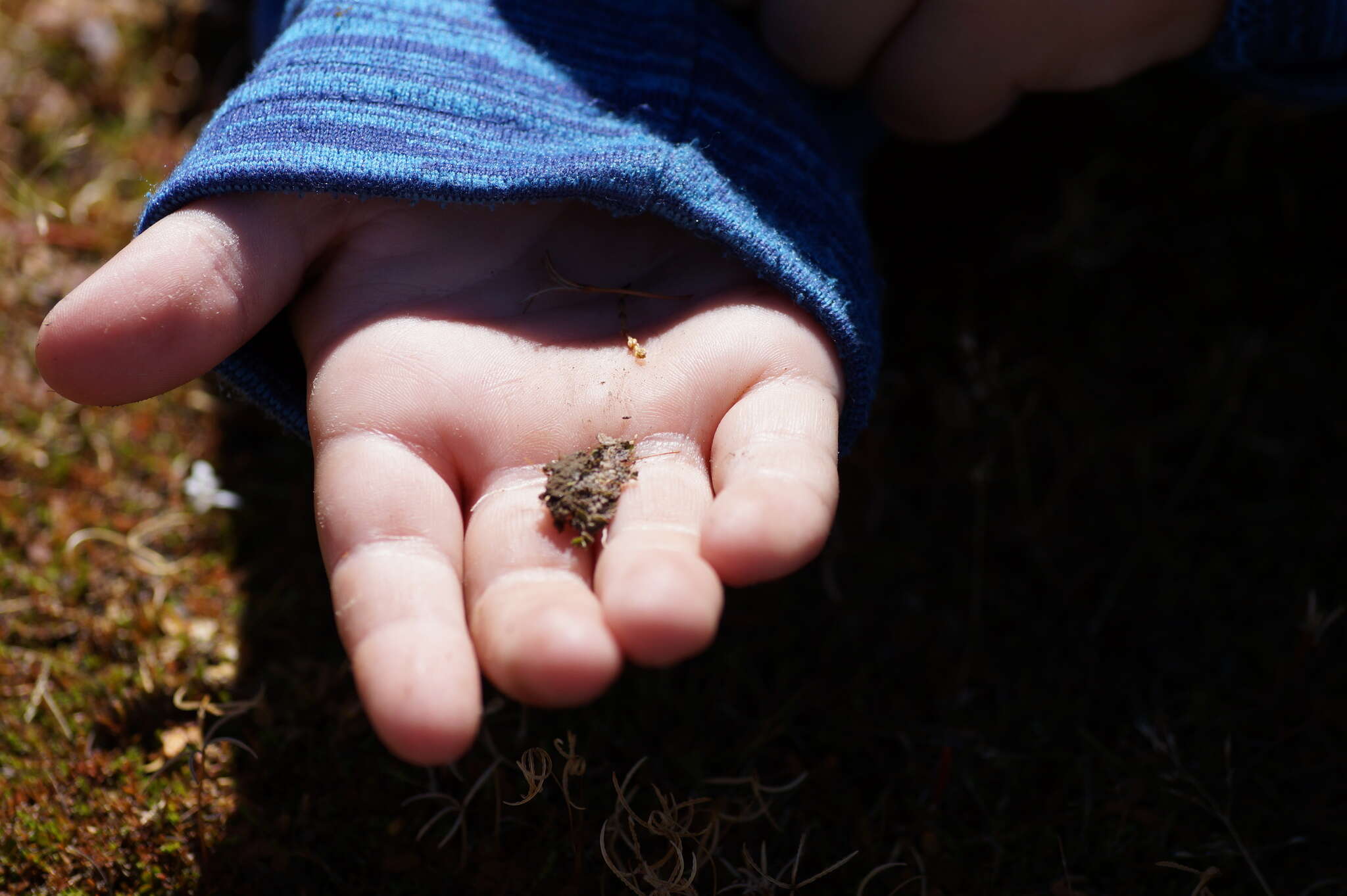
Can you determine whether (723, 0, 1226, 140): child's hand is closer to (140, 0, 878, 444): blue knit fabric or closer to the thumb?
(140, 0, 878, 444): blue knit fabric

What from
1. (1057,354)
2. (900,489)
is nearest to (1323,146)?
(1057,354)

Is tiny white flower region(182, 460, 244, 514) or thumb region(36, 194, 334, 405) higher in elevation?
thumb region(36, 194, 334, 405)

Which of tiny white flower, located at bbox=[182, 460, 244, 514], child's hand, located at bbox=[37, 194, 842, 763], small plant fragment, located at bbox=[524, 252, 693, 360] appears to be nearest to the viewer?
child's hand, located at bbox=[37, 194, 842, 763]

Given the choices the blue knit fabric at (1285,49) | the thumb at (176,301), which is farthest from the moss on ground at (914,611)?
the blue knit fabric at (1285,49)

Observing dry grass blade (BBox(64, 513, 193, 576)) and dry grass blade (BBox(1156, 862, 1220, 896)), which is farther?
dry grass blade (BBox(64, 513, 193, 576))

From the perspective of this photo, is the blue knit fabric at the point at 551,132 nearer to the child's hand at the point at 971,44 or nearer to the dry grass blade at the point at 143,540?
the child's hand at the point at 971,44

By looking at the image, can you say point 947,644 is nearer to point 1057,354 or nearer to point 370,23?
point 1057,354

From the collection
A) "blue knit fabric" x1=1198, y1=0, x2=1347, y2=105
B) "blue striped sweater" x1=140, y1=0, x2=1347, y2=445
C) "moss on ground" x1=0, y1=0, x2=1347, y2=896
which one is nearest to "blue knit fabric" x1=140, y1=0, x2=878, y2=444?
"blue striped sweater" x1=140, y1=0, x2=1347, y2=445
